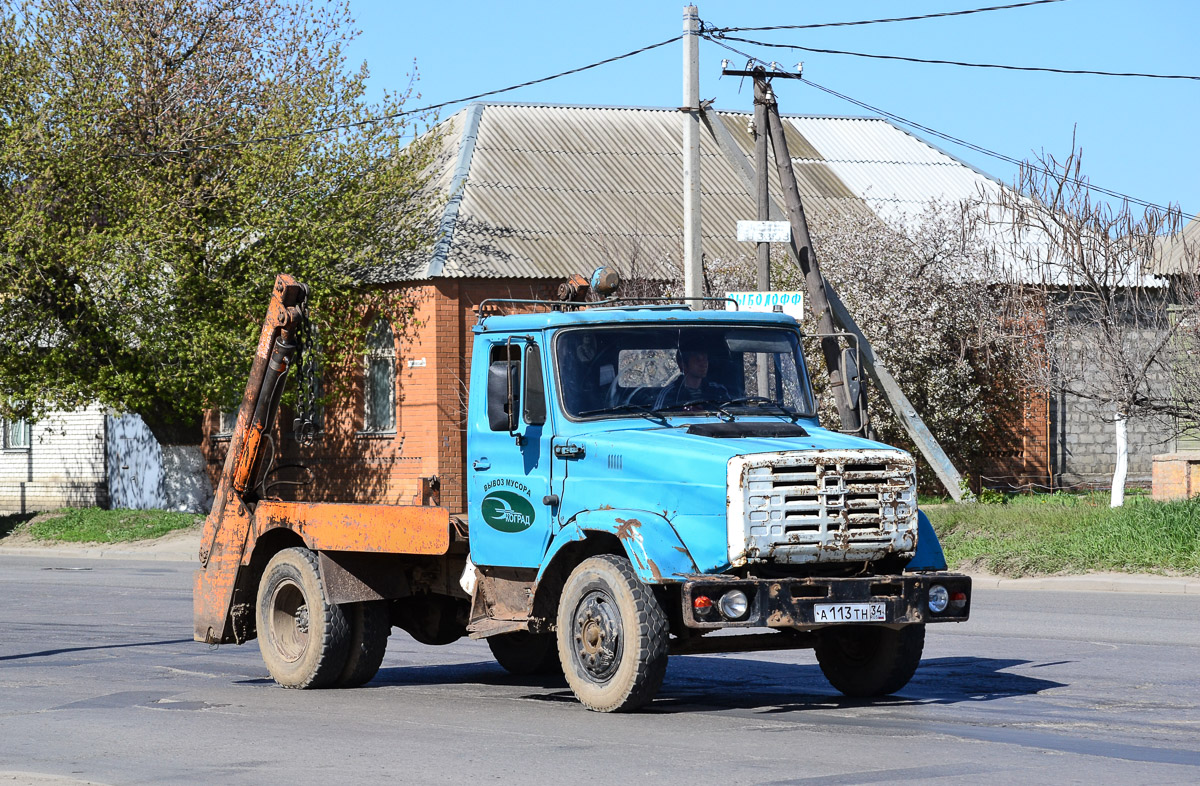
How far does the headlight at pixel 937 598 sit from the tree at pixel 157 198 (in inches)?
844

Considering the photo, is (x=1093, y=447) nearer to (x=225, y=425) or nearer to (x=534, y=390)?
(x=225, y=425)

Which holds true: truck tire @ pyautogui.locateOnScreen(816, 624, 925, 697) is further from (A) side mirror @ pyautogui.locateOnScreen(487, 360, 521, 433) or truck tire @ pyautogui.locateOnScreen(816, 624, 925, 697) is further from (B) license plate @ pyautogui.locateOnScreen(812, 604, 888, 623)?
(A) side mirror @ pyautogui.locateOnScreen(487, 360, 521, 433)

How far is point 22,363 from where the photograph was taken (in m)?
29.8

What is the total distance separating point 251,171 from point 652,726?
2190 cm

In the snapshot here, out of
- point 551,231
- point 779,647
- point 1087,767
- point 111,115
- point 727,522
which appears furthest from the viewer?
point 551,231

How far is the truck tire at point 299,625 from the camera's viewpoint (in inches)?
434

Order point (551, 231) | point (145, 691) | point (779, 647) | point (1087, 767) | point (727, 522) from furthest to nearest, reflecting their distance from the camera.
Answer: point (551, 231), point (145, 691), point (779, 647), point (727, 522), point (1087, 767)

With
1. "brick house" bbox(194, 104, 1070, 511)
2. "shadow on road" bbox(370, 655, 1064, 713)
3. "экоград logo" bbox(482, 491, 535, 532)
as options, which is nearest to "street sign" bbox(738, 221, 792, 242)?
"shadow on road" bbox(370, 655, 1064, 713)

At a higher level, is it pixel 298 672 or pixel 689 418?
pixel 689 418

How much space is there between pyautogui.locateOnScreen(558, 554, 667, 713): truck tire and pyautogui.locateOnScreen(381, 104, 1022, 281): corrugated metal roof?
21.6 metres

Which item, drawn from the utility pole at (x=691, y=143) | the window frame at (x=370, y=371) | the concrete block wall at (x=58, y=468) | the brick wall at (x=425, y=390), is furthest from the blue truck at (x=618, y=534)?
the concrete block wall at (x=58, y=468)

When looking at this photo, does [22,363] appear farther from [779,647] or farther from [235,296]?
→ [779,647]

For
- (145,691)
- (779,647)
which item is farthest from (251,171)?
(779,647)

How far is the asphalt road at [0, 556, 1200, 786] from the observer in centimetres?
770
